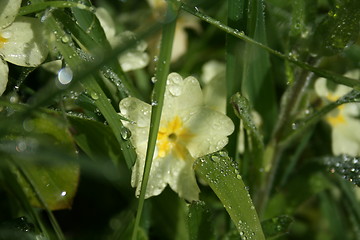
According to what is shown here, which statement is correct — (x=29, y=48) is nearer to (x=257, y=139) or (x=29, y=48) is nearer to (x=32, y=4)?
(x=32, y=4)

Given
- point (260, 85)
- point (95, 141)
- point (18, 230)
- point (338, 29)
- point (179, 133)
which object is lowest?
point (18, 230)

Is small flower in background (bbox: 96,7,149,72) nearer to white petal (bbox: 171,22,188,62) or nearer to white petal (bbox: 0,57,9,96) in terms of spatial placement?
white petal (bbox: 0,57,9,96)

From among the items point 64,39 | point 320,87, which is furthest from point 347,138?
point 64,39

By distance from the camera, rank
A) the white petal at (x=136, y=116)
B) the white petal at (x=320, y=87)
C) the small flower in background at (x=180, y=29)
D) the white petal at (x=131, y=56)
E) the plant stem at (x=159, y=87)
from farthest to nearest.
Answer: the small flower in background at (x=180, y=29)
the white petal at (x=320, y=87)
the white petal at (x=131, y=56)
the white petal at (x=136, y=116)
the plant stem at (x=159, y=87)

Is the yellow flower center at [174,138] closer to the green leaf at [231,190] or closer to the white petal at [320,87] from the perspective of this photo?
the green leaf at [231,190]

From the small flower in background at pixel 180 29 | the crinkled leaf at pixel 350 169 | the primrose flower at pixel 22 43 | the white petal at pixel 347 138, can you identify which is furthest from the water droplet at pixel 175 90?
the small flower in background at pixel 180 29

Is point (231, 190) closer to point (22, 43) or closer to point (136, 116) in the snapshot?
point (136, 116)

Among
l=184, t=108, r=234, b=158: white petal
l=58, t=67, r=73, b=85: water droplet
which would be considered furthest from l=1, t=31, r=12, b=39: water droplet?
l=184, t=108, r=234, b=158: white petal

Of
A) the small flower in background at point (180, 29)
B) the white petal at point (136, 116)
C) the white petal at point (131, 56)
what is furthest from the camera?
the small flower in background at point (180, 29)
